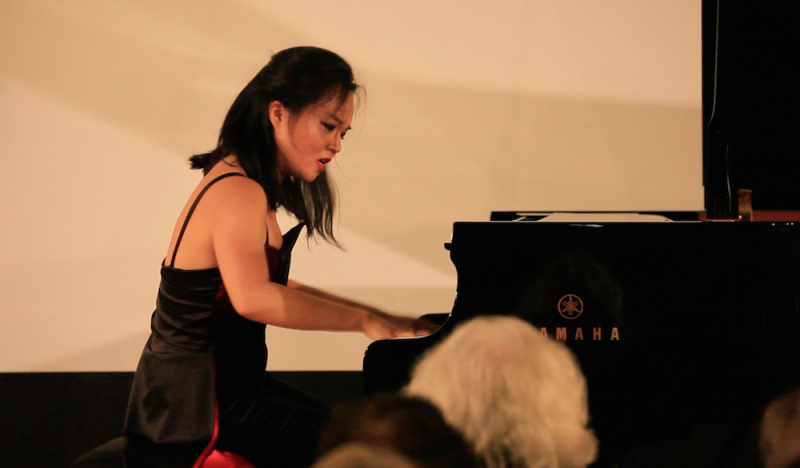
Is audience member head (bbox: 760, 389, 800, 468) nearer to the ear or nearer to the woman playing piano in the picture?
A: the woman playing piano

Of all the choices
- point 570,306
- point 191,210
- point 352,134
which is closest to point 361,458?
point 570,306

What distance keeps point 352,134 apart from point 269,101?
0.61m

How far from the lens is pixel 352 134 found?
7.64ft

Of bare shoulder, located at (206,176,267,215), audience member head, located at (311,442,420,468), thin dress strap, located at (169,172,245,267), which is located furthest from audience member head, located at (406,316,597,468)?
thin dress strap, located at (169,172,245,267)

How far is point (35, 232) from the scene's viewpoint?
2365mm

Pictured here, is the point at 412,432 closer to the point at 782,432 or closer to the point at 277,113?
the point at 782,432

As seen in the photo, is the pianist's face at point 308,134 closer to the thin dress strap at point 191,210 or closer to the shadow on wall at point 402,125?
A: the thin dress strap at point 191,210

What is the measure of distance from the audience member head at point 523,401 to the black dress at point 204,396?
0.42 m

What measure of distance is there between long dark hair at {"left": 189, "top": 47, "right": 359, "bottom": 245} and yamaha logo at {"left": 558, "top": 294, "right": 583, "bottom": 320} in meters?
0.77

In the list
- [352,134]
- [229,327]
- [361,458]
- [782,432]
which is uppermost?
[352,134]

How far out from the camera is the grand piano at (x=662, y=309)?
1252 millimetres

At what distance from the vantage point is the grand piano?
1252 millimetres

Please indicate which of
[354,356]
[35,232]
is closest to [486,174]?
[354,356]

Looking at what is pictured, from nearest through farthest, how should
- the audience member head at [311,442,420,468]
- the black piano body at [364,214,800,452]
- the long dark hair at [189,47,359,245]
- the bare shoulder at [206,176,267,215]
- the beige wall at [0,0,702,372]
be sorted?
the black piano body at [364,214,800,452] → the audience member head at [311,442,420,468] → the bare shoulder at [206,176,267,215] → the long dark hair at [189,47,359,245] → the beige wall at [0,0,702,372]
